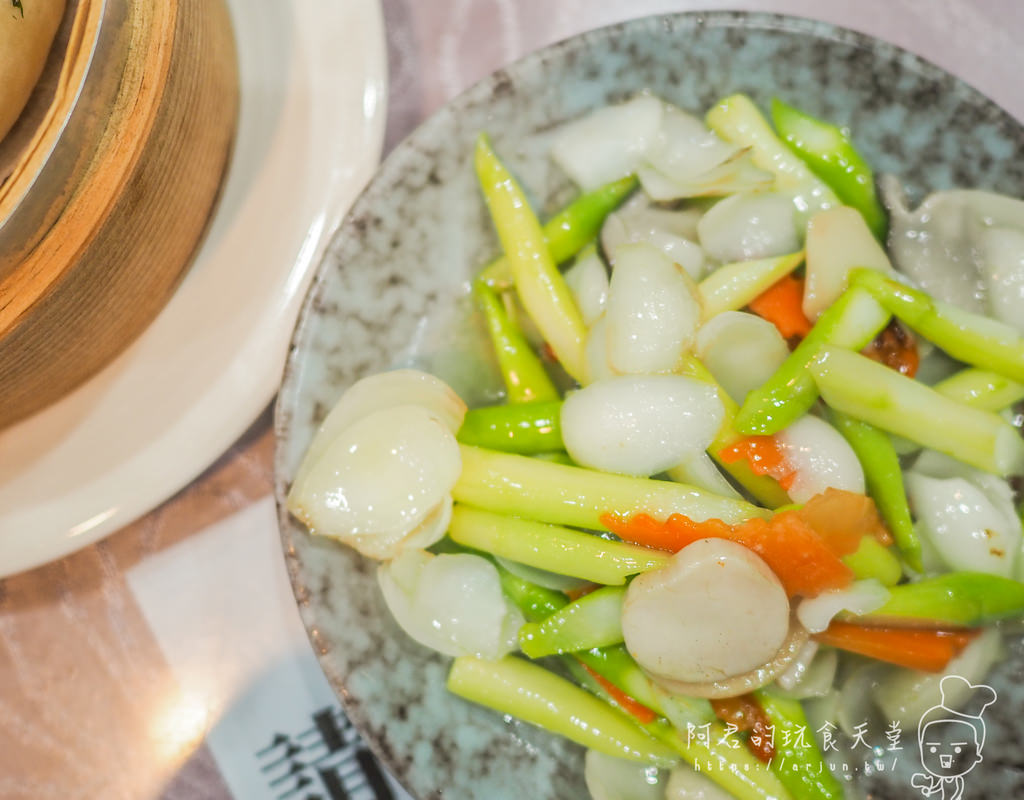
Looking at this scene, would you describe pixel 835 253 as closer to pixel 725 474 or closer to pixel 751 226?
pixel 751 226

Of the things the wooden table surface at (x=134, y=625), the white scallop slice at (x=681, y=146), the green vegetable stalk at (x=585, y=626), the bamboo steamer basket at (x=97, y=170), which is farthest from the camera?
the wooden table surface at (x=134, y=625)

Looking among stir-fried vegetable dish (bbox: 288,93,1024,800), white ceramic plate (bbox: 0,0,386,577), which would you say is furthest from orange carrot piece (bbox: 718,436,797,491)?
white ceramic plate (bbox: 0,0,386,577)

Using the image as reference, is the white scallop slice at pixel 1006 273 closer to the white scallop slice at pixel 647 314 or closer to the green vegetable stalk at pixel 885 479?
the green vegetable stalk at pixel 885 479

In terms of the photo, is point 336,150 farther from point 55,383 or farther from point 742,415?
point 742,415

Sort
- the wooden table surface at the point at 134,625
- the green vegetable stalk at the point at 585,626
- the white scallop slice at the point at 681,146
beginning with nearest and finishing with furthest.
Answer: the green vegetable stalk at the point at 585,626
the white scallop slice at the point at 681,146
the wooden table surface at the point at 134,625

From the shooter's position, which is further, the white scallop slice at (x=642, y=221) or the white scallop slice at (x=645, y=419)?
the white scallop slice at (x=642, y=221)

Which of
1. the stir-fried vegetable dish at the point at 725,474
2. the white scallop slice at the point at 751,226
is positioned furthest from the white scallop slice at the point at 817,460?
the white scallop slice at the point at 751,226
